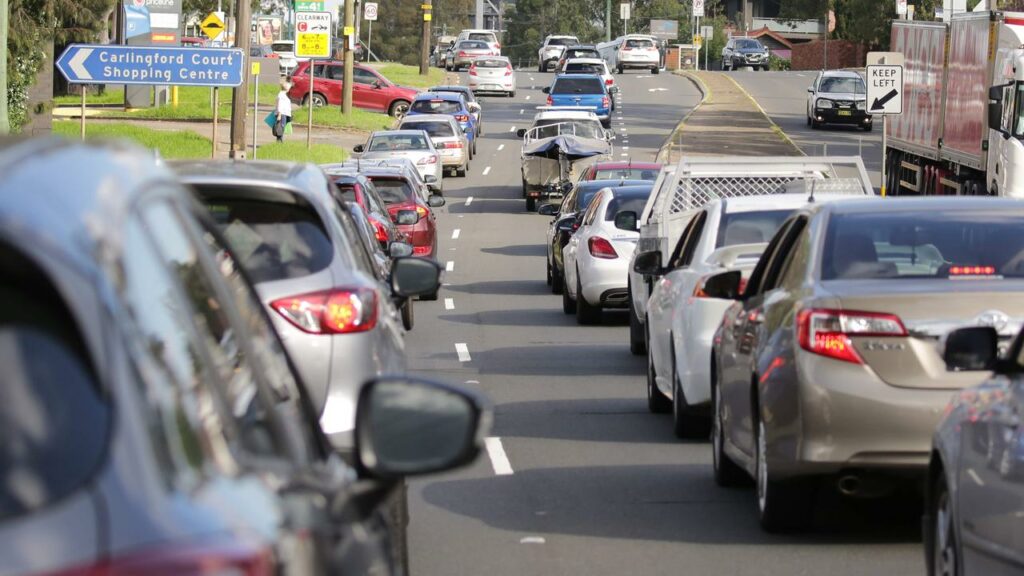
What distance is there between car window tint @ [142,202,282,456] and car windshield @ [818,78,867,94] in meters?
55.7

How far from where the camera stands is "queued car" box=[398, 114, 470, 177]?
45.4 m

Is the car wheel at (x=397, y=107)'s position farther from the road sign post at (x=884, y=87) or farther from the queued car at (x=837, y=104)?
the road sign post at (x=884, y=87)

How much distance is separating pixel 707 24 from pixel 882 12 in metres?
45.7

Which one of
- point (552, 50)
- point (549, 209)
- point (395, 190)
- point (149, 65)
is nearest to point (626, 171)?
point (549, 209)

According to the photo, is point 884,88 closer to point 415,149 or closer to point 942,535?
point 415,149

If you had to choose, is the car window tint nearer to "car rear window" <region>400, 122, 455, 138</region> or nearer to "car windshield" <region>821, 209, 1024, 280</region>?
"car windshield" <region>821, 209, 1024, 280</region>

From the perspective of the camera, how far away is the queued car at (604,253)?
1973 centimetres

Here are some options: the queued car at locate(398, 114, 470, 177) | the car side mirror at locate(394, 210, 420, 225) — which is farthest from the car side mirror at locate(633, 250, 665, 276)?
the queued car at locate(398, 114, 470, 177)

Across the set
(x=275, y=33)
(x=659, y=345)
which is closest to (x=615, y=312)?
(x=659, y=345)

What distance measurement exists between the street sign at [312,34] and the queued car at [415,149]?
530cm

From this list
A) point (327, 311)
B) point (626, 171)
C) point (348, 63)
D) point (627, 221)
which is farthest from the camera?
point (348, 63)

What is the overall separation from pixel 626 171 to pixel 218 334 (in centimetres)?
2408

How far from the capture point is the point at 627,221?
1892 centimetres

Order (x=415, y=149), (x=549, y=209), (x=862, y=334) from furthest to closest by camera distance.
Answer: (x=415, y=149), (x=549, y=209), (x=862, y=334)
